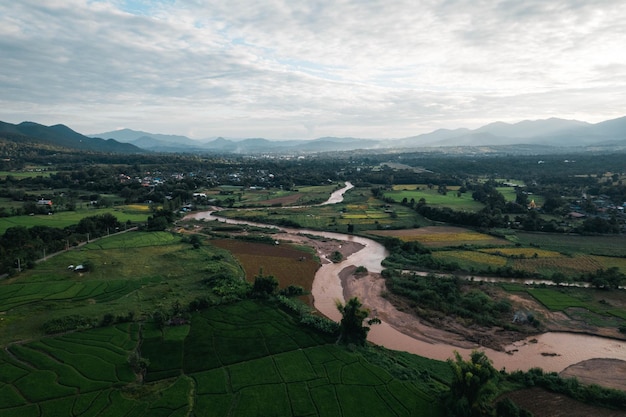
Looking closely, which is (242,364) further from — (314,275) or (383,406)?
(314,275)

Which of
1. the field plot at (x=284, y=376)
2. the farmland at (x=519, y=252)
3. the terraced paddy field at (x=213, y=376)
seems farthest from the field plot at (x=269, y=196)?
the terraced paddy field at (x=213, y=376)

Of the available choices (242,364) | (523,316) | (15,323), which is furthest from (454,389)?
(15,323)

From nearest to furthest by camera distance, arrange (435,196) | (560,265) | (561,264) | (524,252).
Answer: (560,265) → (561,264) → (524,252) → (435,196)

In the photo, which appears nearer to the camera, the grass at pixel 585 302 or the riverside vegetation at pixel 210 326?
the riverside vegetation at pixel 210 326

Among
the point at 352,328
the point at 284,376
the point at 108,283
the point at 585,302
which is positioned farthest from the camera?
the point at 108,283

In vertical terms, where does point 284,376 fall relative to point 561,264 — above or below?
below

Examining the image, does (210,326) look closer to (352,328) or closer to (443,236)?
(352,328)

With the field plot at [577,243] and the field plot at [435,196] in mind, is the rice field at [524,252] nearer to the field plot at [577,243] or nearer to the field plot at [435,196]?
the field plot at [577,243]

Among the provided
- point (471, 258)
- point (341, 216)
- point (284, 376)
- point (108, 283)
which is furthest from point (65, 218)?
point (471, 258)
